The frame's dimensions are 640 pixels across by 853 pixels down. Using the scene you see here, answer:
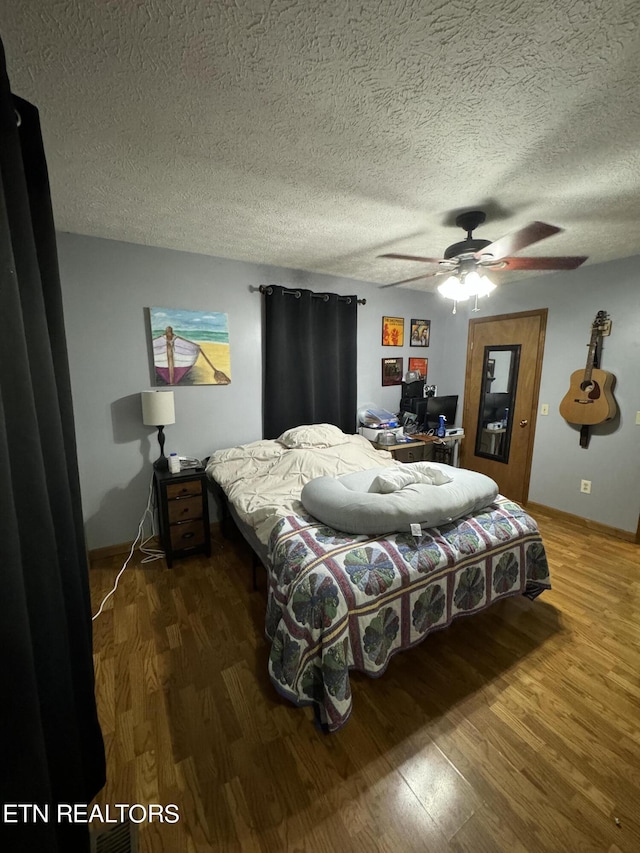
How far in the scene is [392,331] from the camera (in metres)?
3.92

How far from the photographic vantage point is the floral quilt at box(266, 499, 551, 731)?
137 centimetres

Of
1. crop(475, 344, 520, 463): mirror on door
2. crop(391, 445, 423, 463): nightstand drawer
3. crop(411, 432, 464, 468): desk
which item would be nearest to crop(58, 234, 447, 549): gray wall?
crop(391, 445, 423, 463): nightstand drawer

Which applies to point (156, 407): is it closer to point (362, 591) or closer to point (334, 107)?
point (362, 591)

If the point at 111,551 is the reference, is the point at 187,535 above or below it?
above

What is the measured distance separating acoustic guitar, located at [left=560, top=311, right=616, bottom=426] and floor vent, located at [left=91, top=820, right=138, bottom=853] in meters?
3.89

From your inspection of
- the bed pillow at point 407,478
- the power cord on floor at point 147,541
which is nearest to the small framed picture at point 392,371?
the bed pillow at point 407,478

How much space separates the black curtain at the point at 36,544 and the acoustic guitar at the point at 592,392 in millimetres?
3813

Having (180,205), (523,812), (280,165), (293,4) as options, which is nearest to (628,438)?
(523,812)

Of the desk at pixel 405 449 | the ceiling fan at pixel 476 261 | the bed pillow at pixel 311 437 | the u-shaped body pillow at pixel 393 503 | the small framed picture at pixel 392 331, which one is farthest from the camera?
the small framed picture at pixel 392 331

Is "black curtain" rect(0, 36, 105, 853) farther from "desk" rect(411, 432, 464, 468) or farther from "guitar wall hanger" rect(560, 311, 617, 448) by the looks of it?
"guitar wall hanger" rect(560, 311, 617, 448)

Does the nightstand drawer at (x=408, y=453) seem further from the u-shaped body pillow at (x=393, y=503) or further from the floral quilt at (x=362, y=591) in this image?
the floral quilt at (x=362, y=591)

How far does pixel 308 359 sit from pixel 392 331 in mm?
1256

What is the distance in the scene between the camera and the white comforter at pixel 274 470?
203 centimetres

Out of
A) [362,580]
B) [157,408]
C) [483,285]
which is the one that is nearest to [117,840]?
[362,580]
